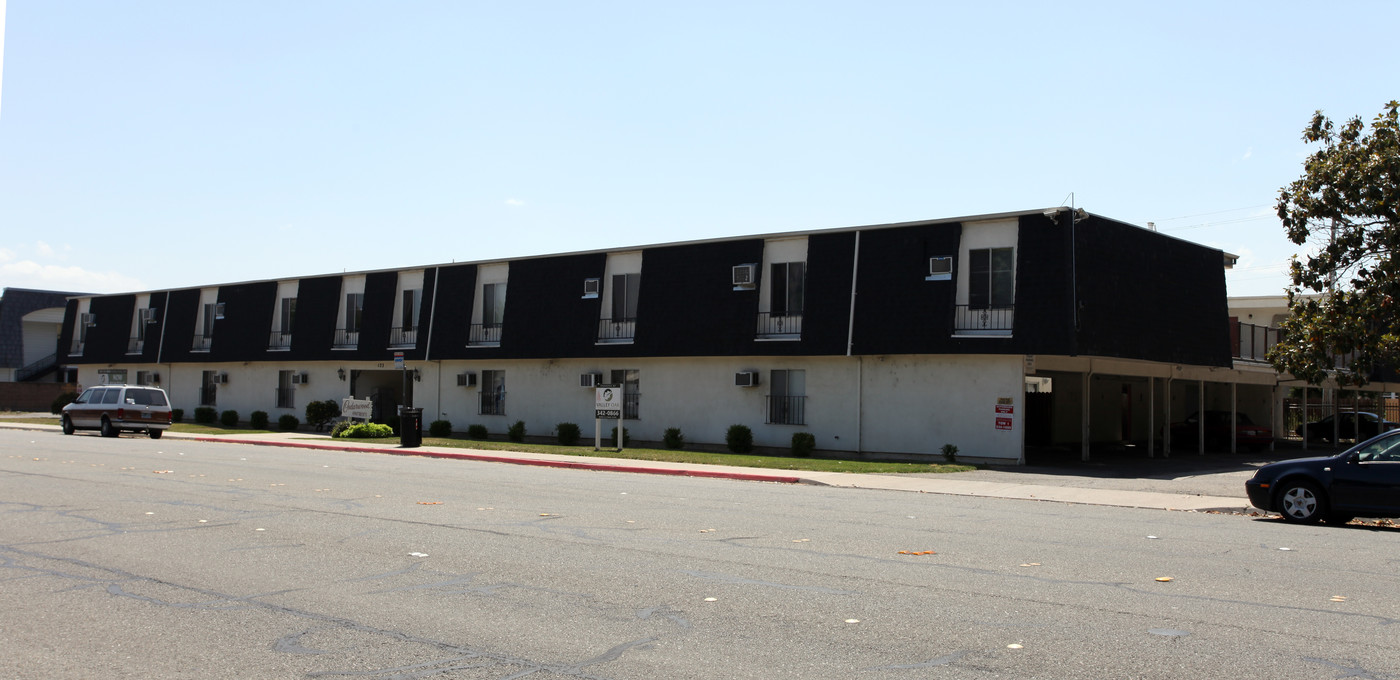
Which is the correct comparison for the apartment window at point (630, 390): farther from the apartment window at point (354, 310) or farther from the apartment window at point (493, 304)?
the apartment window at point (354, 310)

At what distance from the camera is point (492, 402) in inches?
1574

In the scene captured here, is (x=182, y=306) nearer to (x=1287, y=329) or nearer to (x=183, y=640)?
(x=1287, y=329)

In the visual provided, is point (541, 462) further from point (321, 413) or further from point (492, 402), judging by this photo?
point (321, 413)

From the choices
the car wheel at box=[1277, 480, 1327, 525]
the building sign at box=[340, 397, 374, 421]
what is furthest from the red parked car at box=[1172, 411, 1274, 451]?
the building sign at box=[340, 397, 374, 421]

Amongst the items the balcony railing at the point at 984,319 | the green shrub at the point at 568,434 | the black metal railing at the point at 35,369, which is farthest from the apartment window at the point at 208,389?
the balcony railing at the point at 984,319

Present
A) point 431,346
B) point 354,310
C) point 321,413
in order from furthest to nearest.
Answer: point 354,310 → point 321,413 → point 431,346

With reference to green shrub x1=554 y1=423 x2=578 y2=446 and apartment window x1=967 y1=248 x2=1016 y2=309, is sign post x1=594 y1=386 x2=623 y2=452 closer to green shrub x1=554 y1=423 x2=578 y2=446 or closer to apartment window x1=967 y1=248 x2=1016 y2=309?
green shrub x1=554 y1=423 x2=578 y2=446

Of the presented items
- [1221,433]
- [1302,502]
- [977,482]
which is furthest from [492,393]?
[1302,502]

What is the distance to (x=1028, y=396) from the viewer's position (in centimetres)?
3781

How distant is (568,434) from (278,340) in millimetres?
17664

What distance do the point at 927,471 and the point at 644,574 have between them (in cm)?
1639

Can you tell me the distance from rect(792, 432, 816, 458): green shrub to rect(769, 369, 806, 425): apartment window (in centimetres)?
117

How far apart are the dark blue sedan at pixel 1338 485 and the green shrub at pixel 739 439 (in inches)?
680

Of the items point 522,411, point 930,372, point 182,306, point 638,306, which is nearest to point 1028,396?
point 930,372
